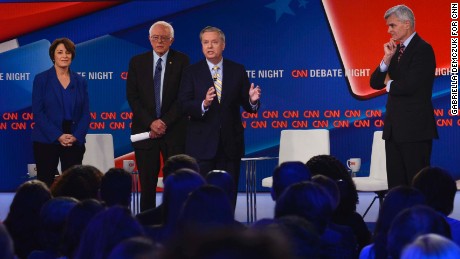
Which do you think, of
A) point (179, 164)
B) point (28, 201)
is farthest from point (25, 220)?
point (179, 164)

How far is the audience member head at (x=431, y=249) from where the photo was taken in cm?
150

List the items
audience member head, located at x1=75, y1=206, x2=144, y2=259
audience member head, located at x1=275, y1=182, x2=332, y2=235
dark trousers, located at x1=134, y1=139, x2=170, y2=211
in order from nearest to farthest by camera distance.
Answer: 1. audience member head, located at x1=75, y1=206, x2=144, y2=259
2. audience member head, located at x1=275, y1=182, x2=332, y2=235
3. dark trousers, located at x1=134, y1=139, x2=170, y2=211

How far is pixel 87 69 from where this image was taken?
904cm

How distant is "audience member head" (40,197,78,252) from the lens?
8.54 feet

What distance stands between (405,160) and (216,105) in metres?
1.34

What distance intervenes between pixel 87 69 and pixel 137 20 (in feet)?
2.71

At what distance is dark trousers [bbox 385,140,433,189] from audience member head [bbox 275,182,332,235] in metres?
2.63

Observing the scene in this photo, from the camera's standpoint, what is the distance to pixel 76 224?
235 cm

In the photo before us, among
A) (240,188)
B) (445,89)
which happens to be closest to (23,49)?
(240,188)

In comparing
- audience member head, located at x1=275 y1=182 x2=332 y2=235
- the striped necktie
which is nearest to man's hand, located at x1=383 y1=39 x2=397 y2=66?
the striped necktie

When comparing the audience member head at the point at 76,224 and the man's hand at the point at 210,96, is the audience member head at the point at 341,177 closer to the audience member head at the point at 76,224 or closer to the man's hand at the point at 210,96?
the man's hand at the point at 210,96

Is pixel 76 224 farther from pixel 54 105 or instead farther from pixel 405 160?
pixel 54 105

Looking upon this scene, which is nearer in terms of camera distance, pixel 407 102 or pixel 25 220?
pixel 25 220

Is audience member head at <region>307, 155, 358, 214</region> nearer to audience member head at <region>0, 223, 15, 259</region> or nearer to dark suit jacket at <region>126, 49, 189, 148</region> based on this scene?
dark suit jacket at <region>126, 49, 189, 148</region>
